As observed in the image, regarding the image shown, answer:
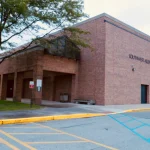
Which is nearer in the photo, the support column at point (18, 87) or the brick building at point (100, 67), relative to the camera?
the brick building at point (100, 67)

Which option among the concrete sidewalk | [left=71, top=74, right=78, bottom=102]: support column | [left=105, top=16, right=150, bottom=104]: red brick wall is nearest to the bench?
[left=71, top=74, right=78, bottom=102]: support column

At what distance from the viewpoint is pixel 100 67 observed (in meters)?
21.9

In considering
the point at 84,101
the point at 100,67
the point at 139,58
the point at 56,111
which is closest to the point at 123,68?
the point at 100,67

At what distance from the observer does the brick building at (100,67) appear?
21594 mm

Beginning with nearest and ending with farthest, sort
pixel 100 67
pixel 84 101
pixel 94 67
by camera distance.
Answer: pixel 100 67 < pixel 84 101 < pixel 94 67

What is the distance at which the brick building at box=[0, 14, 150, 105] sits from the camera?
21.6 m

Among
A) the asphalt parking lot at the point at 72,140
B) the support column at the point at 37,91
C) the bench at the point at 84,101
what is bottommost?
the asphalt parking lot at the point at 72,140

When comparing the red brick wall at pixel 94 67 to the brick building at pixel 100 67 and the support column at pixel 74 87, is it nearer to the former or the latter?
the brick building at pixel 100 67

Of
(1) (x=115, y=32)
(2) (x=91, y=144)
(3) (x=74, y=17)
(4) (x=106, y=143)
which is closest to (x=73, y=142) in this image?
(2) (x=91, y=144)

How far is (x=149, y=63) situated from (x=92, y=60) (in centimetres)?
951

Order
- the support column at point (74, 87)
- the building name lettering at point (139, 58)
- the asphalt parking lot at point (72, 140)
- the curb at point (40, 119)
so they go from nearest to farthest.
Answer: the asphalt parking lot at point (72, 140), the curb at point (40, 119), the support column at point (74, 87), the building name lettering at point (139, 58)

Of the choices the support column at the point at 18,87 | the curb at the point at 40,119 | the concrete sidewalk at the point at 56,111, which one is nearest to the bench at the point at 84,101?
the concrete sidewalk at the point at 56,111

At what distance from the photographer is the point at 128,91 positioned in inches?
953

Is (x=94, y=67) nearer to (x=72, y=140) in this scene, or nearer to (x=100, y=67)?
(x=100, y=67)
